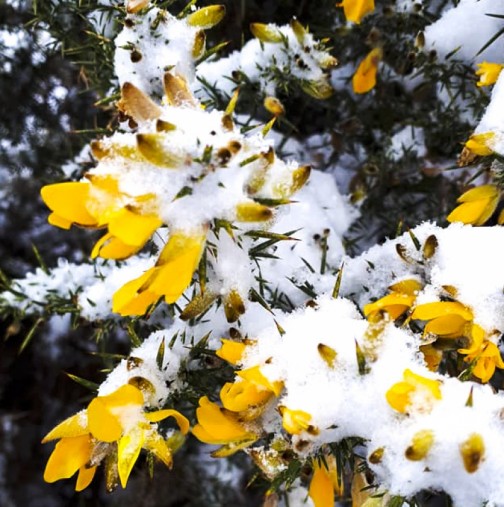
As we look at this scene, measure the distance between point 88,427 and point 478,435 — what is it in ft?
1.10

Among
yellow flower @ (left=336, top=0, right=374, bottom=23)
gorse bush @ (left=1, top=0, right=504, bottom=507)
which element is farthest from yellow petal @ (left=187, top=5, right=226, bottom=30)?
yellow flower @ (left=336, top=0, right=374, bottom=23)

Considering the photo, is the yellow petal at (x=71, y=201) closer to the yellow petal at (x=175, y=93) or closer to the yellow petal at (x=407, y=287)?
the yellow petal at (x=175, y=93)

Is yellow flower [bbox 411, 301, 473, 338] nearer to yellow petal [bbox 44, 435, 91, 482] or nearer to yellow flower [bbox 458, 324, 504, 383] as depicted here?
yellow flower [bbox 458, 324, 504, 383]

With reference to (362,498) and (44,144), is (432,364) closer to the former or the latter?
(362,498)

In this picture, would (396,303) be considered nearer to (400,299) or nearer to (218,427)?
(400,299)

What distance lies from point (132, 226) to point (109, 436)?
22 centimetres

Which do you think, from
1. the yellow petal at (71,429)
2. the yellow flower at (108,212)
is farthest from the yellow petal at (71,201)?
the yellow petal at (71,429)

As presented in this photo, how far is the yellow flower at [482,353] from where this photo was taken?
19.8 inches

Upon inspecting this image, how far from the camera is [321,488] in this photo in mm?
539

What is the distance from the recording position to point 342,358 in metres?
0.48

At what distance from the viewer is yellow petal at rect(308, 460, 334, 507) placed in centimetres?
54

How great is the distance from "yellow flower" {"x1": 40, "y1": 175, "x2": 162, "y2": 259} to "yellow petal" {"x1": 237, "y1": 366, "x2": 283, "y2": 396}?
0.14 m

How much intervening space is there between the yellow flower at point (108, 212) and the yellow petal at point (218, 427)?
6.6 inches

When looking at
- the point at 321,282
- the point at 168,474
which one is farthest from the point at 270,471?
the point at 168,474
